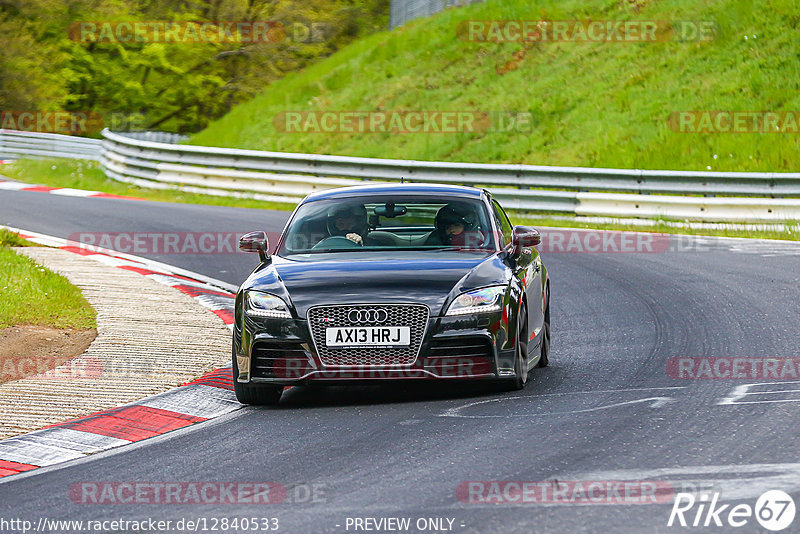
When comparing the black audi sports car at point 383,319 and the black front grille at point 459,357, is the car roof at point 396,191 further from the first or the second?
the black front grille at point 459,357

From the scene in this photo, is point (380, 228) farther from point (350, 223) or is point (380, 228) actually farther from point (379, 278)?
point (379, 278)

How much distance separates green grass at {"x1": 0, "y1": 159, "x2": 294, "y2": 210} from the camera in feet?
85.4

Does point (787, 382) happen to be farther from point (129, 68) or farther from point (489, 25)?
point (129, 68)

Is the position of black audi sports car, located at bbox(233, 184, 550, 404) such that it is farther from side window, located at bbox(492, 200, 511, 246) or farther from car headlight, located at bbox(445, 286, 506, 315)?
side window, located at bbox(492, 200, 511, 246)

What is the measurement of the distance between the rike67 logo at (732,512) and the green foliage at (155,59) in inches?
1534

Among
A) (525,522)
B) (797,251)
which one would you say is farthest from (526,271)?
(797,251)

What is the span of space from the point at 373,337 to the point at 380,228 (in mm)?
1605

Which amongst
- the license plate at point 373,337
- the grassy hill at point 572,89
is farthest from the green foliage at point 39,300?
the grassy hill at point 572,89

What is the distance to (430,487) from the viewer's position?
5723 millimetres

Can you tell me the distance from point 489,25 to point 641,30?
4.83 m

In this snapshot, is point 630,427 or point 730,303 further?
point 730,303

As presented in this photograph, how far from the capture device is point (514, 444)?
6.57 m

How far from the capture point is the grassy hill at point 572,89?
2608 centimetres

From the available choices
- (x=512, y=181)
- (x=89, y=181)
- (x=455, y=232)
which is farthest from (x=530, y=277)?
(x=89, y=181)
